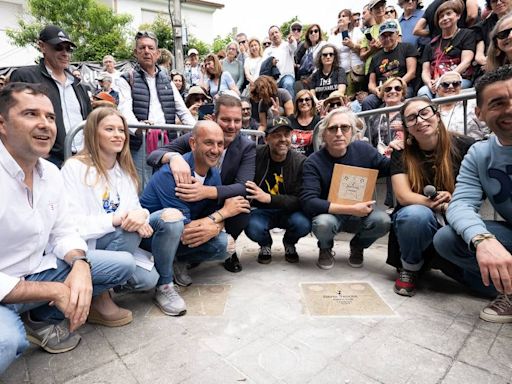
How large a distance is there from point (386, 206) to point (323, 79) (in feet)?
8.91

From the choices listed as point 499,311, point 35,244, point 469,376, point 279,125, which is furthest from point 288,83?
point 469,376

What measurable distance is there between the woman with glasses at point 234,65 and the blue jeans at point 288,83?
1.17 metres

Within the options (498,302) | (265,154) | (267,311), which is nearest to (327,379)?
(267,311)

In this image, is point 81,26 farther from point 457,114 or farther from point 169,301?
point 169,301

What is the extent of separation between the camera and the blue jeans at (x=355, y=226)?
2912mm

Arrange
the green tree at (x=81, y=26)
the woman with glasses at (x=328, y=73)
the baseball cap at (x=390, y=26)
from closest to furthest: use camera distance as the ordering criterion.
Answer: the baseball cap at (x=390, y=26) < the woman with glasses at (x=328, y=73) < the green tree at (x=81, y=26)

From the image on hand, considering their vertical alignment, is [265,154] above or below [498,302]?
above

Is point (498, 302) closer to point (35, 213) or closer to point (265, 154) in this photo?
point (265, 154)

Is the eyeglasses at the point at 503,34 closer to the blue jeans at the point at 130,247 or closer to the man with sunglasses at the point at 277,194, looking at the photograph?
the man with sunglasses at the point at 277,194

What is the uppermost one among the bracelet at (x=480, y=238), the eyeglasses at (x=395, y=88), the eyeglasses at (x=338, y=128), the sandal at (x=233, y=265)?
the eyeglasses at (x=395, y=88)

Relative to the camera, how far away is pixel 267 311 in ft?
7.21

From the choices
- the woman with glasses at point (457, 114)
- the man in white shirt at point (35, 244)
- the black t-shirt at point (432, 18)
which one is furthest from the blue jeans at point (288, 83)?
the man in white shirt at point (35, 244)

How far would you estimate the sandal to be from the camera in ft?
9.91

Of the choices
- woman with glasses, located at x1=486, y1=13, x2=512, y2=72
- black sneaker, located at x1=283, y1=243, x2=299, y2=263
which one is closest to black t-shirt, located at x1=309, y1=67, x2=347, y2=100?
woman with glasses, located at x1=486, y1=13, x2=512, y2=72
